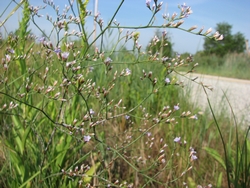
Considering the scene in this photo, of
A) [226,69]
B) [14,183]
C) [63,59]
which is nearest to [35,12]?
[63,59]

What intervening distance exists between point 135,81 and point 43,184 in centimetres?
239

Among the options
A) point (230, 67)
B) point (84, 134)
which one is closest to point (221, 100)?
point (84, 134)

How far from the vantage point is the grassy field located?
1260 millimetres

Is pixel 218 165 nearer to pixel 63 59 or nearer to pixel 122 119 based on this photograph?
pixel 122 119

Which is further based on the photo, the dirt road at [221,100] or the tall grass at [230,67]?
the tall grass at [230,67]

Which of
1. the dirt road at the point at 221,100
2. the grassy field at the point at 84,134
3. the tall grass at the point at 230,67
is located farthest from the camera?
the tall grass at the point at 230,67

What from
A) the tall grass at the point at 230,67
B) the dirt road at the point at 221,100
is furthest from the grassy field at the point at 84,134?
the tall grass at the point at 230,67

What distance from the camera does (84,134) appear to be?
124 cm

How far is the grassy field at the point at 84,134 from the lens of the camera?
1260mm

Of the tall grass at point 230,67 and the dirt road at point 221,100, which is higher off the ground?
the tall grass at point 230,67

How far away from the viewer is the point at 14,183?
54.2 inches

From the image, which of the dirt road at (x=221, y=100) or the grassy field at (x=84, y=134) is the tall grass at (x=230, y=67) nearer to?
the dirt road at (x=221, y=100)

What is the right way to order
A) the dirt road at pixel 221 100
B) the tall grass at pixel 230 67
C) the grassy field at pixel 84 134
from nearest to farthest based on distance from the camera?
the grassy field at pixel 84 134
the dirt road at pixel 221 100
the tall grass at pixel 230 67

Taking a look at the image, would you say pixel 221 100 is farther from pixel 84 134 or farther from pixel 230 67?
pixel 230 67
